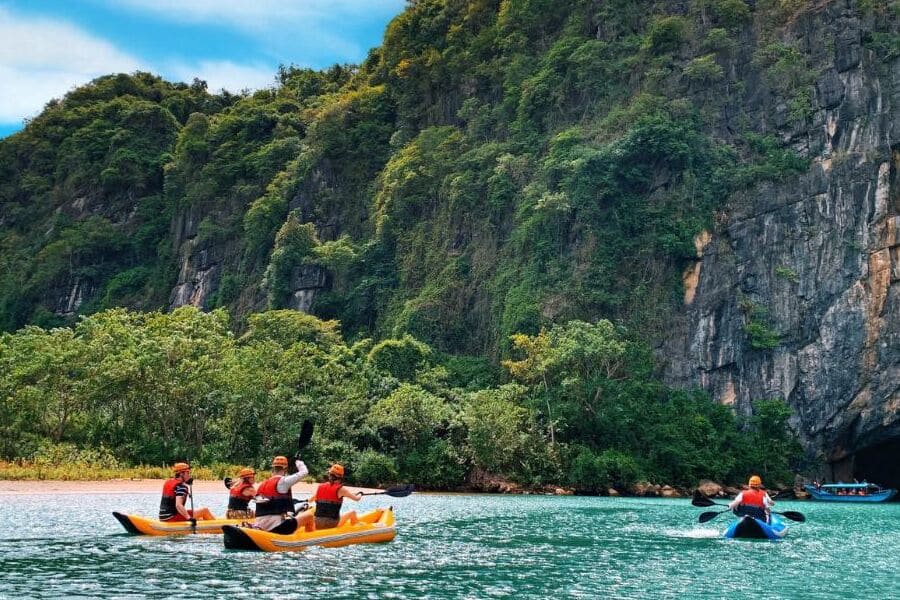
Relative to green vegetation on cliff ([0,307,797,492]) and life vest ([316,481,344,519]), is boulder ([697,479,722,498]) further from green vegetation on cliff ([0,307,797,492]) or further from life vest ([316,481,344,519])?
life vest ([316,481,344,519])

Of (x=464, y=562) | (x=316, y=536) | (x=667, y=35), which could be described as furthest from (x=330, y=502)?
(x=667, y=35)

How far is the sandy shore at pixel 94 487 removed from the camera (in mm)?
28109

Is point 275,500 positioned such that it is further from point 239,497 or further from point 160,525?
point 160,525

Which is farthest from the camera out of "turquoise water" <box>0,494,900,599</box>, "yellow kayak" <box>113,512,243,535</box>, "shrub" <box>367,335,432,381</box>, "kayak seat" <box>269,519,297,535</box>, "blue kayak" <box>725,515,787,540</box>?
"shrub" <box>367,335,432,381</box>

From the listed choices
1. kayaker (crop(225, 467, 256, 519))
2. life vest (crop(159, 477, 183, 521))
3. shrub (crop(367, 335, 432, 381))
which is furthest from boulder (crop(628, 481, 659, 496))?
life vest (crop(159, 477, 183, 521))

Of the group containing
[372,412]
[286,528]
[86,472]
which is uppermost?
[372,412]

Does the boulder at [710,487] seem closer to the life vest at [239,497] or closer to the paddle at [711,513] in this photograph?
the paddle at [711,513]

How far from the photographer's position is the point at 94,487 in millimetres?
30000

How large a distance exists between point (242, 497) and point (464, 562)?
5690mm

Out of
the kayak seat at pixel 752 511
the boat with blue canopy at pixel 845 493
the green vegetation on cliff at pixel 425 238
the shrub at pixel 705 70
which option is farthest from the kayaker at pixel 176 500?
the shrub at pixel 705 70

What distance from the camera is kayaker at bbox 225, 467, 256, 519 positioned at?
19062 mm

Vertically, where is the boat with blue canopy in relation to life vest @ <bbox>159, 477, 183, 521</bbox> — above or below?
above

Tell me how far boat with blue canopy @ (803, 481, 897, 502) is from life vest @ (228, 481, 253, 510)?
2900cm

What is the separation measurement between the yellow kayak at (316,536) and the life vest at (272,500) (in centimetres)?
49
